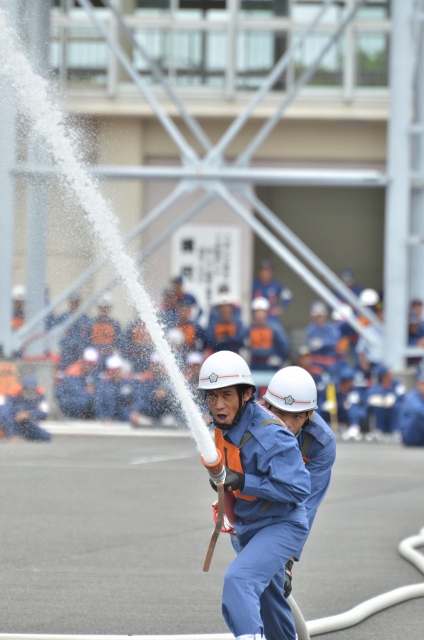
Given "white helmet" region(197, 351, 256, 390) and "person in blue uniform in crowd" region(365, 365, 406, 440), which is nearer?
"white helmet" region(197, 351, 256, 390)

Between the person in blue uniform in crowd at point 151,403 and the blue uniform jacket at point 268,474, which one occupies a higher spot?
the blue uniform jacket at point 268,474

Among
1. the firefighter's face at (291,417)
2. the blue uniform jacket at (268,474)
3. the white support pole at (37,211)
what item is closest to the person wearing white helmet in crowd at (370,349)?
the white support pole at (37,211)

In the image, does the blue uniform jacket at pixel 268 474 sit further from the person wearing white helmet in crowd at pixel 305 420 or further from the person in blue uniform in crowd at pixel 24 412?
the person in blue uniform in crowd at pixel 24 412

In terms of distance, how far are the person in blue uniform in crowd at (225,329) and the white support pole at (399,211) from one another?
7.97 ft

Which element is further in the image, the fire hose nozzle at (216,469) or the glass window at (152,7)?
the glass window at (152,7)

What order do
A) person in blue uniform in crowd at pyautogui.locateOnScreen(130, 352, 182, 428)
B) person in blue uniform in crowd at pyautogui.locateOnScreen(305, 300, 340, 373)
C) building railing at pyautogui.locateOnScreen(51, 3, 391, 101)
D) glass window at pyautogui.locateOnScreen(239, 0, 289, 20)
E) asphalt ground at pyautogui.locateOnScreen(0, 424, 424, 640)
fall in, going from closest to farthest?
1. asphalt ground at pyautogui.locateOnScreen(0, 424, 424, 640)
2. person in blue uniform in crowd at pyautogui.locateOnScreen(130, 352, 182, 428)
3. person in blue uniform in crowd at pyautogui.locateOnScreen(305, 300, 340, 373)
4. building railing at pyautogui.locateOnScreen(51, 3, 391, 101)
5. glass window at pyautogui.locateOnScreen(239, 0, 289, 20)

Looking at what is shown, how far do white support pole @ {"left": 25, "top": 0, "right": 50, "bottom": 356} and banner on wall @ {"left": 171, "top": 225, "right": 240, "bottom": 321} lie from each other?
19.5ft

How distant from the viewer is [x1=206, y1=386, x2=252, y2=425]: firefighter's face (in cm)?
558

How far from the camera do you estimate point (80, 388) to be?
62.4 feet

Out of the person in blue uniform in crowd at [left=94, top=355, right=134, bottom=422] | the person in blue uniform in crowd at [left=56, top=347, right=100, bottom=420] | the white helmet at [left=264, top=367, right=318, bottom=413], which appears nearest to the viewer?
the white helmet at [left=264, top=367, right=318, bottom=413]

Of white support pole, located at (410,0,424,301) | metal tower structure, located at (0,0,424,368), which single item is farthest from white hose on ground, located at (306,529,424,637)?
white support pole, located at (410,0,424,301)

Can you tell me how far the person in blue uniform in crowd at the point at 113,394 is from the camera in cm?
1877

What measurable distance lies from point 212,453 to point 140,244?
54.9 feet

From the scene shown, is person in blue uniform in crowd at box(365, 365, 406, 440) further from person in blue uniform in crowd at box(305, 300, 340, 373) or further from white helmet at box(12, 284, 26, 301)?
white helmet at box(12, 284, 26, 301)
